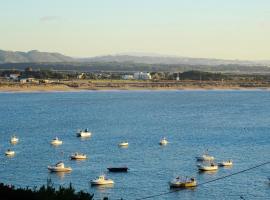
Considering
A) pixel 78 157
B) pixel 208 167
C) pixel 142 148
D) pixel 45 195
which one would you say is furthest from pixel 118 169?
pixel 45 195

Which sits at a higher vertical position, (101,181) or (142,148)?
(101,181)

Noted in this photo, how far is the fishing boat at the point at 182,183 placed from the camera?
3823 cm

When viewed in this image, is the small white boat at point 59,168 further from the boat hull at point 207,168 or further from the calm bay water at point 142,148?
the boat hull at point 207,168

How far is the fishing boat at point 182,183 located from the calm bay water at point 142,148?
39cm

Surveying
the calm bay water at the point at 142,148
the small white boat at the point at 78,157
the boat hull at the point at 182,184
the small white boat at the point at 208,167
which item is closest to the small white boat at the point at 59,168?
the calm bay water at the point at 142,148

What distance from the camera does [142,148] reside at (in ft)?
188


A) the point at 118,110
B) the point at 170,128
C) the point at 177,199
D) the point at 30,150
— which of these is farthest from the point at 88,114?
the point at 177,199

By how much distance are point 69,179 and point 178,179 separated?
6688 mm

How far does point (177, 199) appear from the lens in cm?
3625

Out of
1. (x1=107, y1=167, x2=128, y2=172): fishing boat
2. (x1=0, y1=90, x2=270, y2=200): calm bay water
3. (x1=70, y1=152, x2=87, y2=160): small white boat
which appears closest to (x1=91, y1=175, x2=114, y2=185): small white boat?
A: (x1=0, y1=90, x2=270, y2=200): calm bay water

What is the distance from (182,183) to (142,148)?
62.6 feet

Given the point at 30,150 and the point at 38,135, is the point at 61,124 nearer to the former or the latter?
the point at 38,135

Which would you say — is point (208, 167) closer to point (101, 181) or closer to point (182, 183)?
point (182, 183)

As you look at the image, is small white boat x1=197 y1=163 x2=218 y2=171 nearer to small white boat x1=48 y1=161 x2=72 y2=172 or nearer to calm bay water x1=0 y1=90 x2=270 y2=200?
calm bay water x1=0 y1=90 x2=270 y2=200
